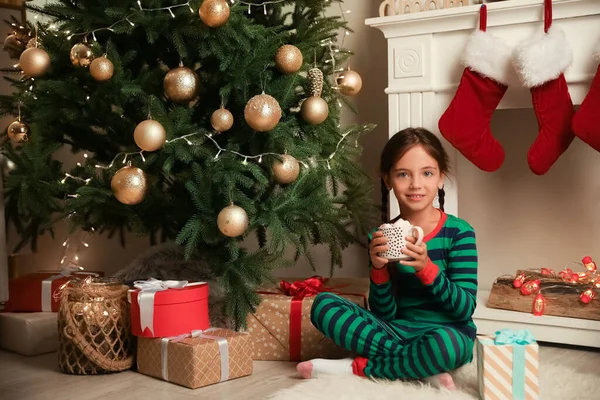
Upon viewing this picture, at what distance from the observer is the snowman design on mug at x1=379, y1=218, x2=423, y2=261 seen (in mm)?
1551

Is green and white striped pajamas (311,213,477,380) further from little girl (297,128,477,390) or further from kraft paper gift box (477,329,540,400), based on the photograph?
kraft paper gift box (477,329,540,400)

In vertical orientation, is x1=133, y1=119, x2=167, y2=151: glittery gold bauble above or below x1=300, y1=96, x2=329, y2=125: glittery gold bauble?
below

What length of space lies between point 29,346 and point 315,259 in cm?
114

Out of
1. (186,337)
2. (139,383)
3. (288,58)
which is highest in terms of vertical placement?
(288,58)

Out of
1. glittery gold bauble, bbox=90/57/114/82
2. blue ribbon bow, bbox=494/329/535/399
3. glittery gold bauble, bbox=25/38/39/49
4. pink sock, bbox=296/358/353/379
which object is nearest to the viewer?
blue ribbon bow, bbox=494/329/535/399

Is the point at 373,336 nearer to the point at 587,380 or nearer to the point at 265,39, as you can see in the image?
the point at 587,380

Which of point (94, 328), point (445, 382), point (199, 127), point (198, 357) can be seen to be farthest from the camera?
point (199, 127)

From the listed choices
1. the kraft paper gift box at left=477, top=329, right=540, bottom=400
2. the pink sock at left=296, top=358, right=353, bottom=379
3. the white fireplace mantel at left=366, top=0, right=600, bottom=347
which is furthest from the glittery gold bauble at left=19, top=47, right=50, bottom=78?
the kraft paper gift box at left=477, top=329, right=540, bottom=400

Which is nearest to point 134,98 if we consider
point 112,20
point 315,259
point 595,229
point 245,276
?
point 112,20

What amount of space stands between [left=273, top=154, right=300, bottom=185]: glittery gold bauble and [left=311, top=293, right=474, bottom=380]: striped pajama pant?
0.37 m

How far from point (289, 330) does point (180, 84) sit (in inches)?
30.1

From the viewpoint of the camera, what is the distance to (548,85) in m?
1.94

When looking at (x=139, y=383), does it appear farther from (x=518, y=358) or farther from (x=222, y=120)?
(x=518, y=358)

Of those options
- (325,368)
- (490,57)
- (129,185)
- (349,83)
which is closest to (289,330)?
(325,368)
